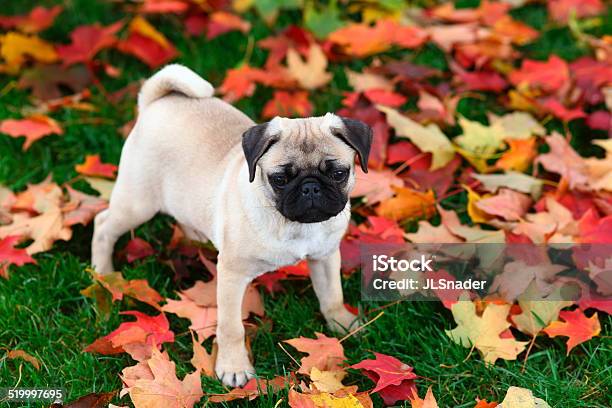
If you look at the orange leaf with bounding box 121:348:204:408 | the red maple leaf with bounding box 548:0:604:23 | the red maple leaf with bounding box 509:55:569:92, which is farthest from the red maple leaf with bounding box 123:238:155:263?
the red maple leaf with bounding box 548:0:604:23

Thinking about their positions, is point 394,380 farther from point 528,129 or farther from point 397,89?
point 397,89

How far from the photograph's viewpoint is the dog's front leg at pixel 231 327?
280cm

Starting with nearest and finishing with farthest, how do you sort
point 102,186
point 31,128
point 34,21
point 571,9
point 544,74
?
1. point 102,186
2. point 31,128
3. point 544,74
4. point 34,21
5. point 571,9

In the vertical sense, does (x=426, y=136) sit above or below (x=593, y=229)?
above

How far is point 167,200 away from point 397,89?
1793mm

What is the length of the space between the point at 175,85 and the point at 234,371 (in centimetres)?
120

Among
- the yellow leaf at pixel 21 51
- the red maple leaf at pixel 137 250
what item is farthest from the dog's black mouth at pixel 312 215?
the yellow leaf at pixel 21 51

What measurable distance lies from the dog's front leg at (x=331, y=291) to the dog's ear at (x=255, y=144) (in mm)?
585

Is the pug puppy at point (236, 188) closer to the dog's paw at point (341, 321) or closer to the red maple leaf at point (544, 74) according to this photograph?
the dog's paw at point (341, 321)

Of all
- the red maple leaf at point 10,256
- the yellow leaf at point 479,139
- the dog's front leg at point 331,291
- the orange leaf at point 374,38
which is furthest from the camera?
the orange leaf at point 374,38

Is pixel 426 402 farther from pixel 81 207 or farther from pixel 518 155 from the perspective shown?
pixel 81 207

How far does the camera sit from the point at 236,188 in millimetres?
2809

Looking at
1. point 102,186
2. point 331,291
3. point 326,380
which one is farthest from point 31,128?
point 326,380

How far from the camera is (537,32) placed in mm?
4871
